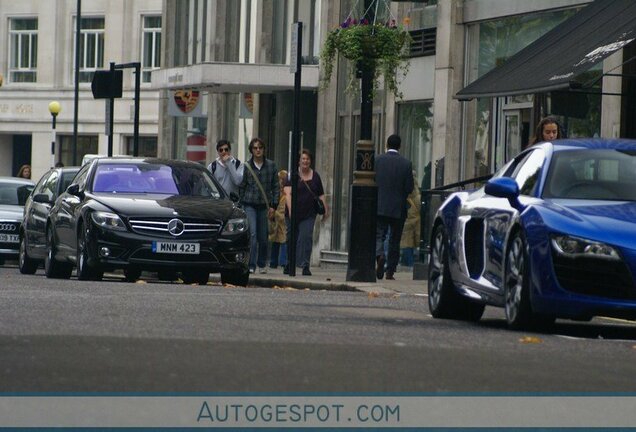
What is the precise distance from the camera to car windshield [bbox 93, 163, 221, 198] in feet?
73.2

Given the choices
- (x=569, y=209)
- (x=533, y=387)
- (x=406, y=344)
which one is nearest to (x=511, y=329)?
(x=569, y=209)

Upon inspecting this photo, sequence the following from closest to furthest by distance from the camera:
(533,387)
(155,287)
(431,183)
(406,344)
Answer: (533,387)
(406,344)
(155,287)
(431,183)

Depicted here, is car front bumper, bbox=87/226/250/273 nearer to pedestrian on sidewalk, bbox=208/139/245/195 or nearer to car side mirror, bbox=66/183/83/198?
car side mirror, bbox=66/183/83/198

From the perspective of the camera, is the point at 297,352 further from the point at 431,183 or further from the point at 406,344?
the point at 431,183

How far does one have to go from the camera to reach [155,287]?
63.9ft

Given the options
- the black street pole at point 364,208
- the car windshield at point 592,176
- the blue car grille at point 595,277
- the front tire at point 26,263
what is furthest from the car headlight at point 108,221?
the blue car grille at point 595,277

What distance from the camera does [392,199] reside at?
2497 centimetres

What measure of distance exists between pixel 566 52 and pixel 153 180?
4.95 metres

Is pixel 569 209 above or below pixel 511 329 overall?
above

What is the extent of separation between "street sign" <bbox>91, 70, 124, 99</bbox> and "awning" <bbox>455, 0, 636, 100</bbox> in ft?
35.9

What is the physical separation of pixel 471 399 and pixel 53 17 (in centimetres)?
6650

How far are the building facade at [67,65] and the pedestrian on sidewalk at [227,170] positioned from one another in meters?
43.4

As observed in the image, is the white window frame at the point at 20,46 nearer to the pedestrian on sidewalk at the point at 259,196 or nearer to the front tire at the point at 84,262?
the pedestrian on sidewalk at the point at 259,196

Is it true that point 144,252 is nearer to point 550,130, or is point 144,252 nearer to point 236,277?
point 236,277
